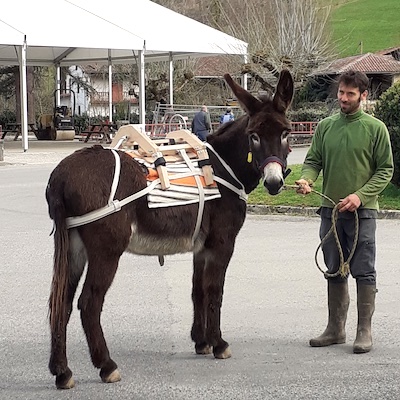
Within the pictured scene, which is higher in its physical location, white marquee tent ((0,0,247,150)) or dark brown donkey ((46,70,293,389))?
white marquee tent ((0,0,247,150))

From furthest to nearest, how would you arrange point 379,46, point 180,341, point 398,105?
point 379,46, point 398,105, point 180,341

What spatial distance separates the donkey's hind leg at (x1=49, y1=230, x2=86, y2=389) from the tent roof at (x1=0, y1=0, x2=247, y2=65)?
2378cm

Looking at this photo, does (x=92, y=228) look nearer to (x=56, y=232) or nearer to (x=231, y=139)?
(x=56, y=232)

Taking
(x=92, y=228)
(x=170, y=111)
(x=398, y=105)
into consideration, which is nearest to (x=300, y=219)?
(x=398, y=105)

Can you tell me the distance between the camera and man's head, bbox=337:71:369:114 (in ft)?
19.3

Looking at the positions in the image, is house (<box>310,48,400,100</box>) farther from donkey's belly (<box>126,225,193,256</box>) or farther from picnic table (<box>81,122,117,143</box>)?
donkey's belly (<box>126,225,193,256</box>)

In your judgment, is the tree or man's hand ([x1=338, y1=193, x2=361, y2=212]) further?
the tree

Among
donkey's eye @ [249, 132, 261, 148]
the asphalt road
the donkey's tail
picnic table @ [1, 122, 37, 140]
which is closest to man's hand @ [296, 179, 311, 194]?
donkey's eye @ [249, 132, 261, 148]

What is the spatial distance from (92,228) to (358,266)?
2239 millimetres

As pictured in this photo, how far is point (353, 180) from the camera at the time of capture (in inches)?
236

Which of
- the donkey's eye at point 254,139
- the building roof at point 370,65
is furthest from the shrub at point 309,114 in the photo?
the donkey's eye at point 254,139

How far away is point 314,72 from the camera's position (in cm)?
4219

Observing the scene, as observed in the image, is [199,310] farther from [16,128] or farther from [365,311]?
[16,128]

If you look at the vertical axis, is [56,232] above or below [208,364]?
above
